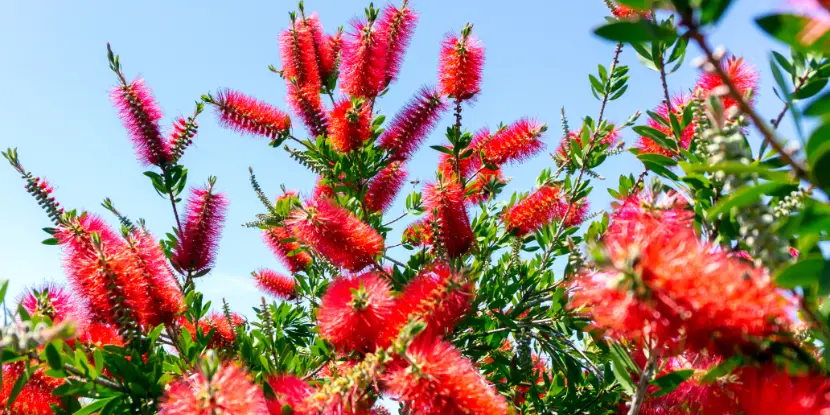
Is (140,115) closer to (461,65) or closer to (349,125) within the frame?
(349,125)

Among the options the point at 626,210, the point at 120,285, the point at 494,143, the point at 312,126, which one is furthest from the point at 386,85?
the point at 626,210

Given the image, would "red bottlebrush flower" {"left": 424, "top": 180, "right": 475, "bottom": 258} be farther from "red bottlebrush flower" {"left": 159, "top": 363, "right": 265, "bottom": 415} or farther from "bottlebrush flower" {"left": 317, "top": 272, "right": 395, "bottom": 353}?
"red bottlebrush flower" {"left": 159, "top": 363, "right": 265, "bottom": 415}

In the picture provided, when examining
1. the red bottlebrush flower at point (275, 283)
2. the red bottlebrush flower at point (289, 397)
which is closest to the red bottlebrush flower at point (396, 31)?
the red bottlebrush flower at point (275, 283)

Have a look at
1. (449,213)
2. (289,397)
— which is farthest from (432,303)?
(449,213)

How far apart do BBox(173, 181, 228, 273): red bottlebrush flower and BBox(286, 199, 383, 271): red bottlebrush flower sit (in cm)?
84

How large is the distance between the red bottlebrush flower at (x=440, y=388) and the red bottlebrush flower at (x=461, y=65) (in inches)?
66.9

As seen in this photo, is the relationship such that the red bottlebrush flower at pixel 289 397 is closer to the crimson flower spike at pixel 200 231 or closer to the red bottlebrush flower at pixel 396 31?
the crimson flower spike at pixel 200 231

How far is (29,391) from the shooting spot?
5.82 ft

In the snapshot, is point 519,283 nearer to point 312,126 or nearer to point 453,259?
point 453,259

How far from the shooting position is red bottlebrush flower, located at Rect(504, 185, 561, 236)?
2840 millimetres

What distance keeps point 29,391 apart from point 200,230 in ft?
3.53

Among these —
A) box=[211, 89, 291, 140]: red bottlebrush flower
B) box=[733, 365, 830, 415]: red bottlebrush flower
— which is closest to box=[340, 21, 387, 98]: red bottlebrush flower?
box=[211, 89, 291, 140]: red bottlebrush flower

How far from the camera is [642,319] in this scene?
3.00ft

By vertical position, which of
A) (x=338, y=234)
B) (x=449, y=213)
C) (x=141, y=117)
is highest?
(x=141, y=117)
